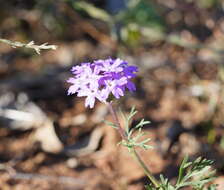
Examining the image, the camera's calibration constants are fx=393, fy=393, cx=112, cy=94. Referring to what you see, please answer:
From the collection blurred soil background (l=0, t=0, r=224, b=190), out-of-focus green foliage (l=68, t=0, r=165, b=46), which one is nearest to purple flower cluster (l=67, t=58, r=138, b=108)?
blurred soil background (l=0, t=0, r=224, b=190)

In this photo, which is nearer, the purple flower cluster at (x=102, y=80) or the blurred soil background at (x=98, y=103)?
the purple flower cluster at (x=102, y=80)

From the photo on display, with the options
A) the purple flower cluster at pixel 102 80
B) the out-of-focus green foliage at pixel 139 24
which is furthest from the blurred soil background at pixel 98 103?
the purple flower cluster at pixel 102 80

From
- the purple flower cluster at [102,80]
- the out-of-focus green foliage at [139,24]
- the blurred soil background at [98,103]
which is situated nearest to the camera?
the purple flower cluster at [102,80]

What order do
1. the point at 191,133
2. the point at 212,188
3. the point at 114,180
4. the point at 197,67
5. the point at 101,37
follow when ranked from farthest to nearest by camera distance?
1. the point at 101,37
2. the point at 197,67
3. the point at 191,133
4. the point at 114,180
5. the point at 212,188

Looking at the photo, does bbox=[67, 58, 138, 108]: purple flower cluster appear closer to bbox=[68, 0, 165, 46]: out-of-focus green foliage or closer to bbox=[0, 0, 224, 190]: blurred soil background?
bbox=[0, 0, 224, 190]: blurred soil background

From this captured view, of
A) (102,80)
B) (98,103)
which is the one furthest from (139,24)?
(102,80)

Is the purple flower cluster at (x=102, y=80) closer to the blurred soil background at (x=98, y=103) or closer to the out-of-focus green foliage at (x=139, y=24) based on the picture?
the blurred soil background at (x=98, y=103)

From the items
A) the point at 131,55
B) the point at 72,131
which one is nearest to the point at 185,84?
the point at 131,55

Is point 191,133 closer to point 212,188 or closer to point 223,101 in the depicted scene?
point 223,101
